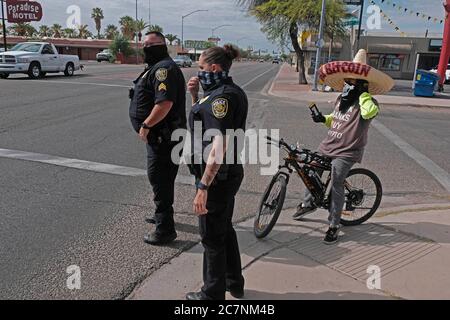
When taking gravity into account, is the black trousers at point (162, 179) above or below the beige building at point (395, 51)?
below

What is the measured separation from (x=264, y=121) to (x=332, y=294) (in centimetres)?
808

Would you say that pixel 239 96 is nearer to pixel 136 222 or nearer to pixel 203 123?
pixel 203 123

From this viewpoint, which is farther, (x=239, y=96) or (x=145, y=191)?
(x=145, y=191)

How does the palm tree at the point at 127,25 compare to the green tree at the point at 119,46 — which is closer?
the green tree at the point at 119,46

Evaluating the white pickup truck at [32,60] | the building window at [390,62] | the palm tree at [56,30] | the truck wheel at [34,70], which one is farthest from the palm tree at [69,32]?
the truck wheel at [34,70]

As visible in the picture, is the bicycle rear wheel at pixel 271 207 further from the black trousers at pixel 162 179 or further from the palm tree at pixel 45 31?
the palm tree at pixel 45 31

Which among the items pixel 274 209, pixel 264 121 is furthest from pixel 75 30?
pixel 274 209

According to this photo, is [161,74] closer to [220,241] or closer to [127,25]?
[220,241]

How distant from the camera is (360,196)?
4332mm

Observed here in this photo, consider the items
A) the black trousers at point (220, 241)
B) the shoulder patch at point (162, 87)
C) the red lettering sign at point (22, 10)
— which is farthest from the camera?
the red lettering sign at point (22, 10)

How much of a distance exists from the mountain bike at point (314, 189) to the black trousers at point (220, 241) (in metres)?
1.06

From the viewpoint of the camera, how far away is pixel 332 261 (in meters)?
3.53

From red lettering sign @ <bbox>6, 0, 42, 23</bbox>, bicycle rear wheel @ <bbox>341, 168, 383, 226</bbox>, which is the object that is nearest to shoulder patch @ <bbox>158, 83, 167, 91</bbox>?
bicycle rear wheel @ <bbox>341, 168, 383, 226</bbox>

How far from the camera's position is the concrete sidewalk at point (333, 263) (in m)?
3.04
